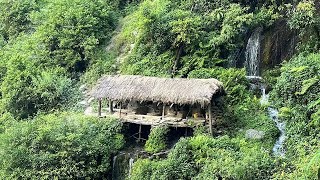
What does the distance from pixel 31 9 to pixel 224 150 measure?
64.6 ft

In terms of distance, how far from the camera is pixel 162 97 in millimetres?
18609

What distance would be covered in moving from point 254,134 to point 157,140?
3709 mm

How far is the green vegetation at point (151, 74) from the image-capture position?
16484mm

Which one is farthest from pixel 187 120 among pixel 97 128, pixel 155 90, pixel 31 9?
pixel 31 9

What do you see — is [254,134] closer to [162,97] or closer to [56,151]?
[162,97]

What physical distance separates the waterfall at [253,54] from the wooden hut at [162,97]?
3467mm

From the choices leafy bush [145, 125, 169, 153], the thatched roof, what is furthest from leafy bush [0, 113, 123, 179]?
the thatched roof

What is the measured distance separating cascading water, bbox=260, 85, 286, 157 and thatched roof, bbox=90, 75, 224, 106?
2299 millimetres

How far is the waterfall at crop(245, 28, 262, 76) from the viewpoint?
72.3 feet

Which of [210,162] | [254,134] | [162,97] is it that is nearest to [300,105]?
[254,134]

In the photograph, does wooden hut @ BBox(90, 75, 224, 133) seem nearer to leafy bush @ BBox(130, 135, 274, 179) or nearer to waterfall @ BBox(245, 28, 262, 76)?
leafy bush @ BBox(130, 135, 274, 179)

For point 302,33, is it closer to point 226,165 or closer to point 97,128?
point 226,165

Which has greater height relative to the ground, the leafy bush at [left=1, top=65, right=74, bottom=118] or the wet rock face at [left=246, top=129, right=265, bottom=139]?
the leafy bush at [left=1, top=65, right=74, bottom=118]

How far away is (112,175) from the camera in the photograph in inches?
723
